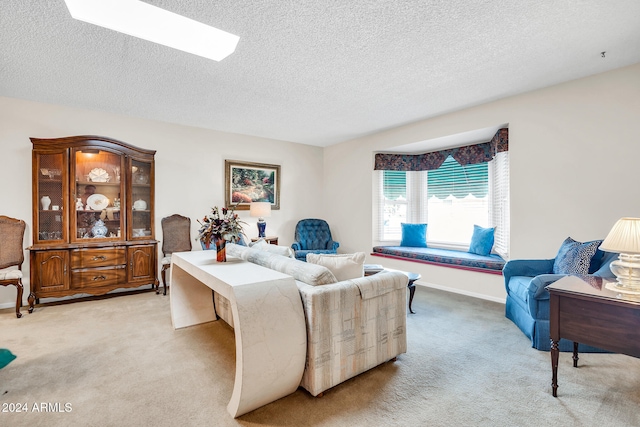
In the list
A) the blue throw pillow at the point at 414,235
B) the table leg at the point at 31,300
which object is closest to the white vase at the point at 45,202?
the table leg at the point at 31,300

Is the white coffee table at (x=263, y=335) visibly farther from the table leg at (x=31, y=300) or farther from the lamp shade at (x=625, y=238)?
the table leg at (x=31, y=300)

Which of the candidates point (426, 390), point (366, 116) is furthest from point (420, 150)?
point (426, 390)

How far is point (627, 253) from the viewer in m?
1.88

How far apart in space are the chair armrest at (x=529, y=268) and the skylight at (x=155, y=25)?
352 cm

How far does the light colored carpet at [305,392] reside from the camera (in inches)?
68.0

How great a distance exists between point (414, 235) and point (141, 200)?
451 centimetres

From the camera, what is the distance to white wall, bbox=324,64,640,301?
9.57 ft

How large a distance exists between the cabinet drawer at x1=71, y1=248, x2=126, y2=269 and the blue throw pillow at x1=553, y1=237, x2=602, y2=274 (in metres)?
5.11

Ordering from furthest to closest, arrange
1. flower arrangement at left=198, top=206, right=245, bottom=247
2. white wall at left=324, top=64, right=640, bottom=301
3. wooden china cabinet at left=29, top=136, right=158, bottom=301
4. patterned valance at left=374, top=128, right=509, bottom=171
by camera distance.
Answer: patterned valance at left=374, top=128, right=509, bottom=171 → wooden china cabinet at left=29, top=136, right=158, bottom=301 → white wall at left=324, top=64, right=640, bottom=301 → flower arrangement at left=198, top=206, right=245, bottom=247

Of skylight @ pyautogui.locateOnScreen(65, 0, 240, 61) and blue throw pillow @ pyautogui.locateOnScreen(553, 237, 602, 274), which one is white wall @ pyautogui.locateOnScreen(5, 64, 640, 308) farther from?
skylight @ pyautogui.locateOnScreen(65, 0, 240, 61)

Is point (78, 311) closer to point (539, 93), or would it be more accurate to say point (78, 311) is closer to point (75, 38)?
point (75, 38)

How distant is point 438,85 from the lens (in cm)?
331

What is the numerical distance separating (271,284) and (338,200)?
176 inches

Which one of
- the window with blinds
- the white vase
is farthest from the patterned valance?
the white vase
